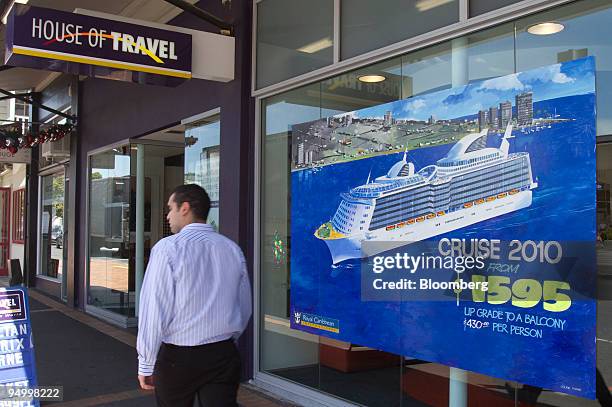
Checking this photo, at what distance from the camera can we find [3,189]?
19.3 meters

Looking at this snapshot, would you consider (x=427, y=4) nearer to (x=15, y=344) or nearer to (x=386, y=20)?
(x=386, y=20)

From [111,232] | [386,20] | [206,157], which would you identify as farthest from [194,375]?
[111,232]

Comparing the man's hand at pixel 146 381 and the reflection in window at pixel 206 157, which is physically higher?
the reflection in window at pixel 206 157

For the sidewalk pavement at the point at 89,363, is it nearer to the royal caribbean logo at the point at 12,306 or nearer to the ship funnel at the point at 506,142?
the royal caribbean logo at the point at 12,306

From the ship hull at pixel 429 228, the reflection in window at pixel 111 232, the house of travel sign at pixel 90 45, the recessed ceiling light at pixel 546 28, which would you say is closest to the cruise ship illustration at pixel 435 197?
the ship hull at pixel 429 228

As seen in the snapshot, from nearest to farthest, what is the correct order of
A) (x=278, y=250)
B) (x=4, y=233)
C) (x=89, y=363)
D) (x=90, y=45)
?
(x=90, y=45) < (x=278, y=250) < (x=89, y=363) < (x=4, y=233)

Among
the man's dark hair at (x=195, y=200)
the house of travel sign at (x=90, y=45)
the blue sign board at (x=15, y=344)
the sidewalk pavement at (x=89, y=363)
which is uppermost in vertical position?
the house of travel sign at (x=90, y=45)

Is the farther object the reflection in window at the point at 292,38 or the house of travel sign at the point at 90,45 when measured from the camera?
the reflection in window at the point at 292,38

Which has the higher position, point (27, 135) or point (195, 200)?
point (27, 135)

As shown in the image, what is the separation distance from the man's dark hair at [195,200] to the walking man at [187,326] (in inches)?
4.9

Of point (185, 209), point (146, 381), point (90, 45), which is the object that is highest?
point (90, 45)

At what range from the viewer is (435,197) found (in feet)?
13.7

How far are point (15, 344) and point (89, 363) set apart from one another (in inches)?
99.2

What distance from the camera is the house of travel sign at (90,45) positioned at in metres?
4.79
